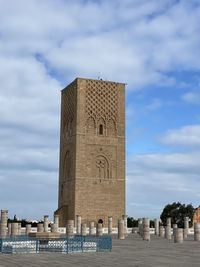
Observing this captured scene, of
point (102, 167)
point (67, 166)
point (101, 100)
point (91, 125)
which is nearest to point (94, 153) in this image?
point (102, 167)

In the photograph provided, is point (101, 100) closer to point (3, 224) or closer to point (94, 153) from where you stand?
point (94, 153)

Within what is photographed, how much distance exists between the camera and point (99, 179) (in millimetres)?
33750

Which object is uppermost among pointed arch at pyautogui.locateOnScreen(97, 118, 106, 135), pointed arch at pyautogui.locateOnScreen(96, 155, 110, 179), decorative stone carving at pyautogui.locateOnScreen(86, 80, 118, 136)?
decorative stone carving at pyautogui.locateOnScreen(86, 80, 118, 136)

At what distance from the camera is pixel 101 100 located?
3481cm

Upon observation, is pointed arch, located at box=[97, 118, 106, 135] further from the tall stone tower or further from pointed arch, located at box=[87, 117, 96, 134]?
pointed arch, located at box=[87, 117, 96, 134]

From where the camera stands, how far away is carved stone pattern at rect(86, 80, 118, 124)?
34.5 m

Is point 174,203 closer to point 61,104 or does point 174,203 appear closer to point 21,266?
point 61,104

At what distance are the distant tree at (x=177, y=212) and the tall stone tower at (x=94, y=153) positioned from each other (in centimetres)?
1229

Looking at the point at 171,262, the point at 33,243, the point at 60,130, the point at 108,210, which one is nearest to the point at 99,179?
the point at 108,210

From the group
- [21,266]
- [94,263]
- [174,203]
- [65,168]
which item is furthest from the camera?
[174,203]

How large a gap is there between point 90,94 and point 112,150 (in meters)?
4.23

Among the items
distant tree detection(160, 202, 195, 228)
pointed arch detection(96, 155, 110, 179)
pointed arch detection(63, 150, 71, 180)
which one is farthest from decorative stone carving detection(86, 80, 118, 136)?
distant tree detection(160, 202, 195, 228)

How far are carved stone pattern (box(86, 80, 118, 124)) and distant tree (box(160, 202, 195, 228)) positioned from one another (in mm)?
14183

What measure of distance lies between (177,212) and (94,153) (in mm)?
14676
